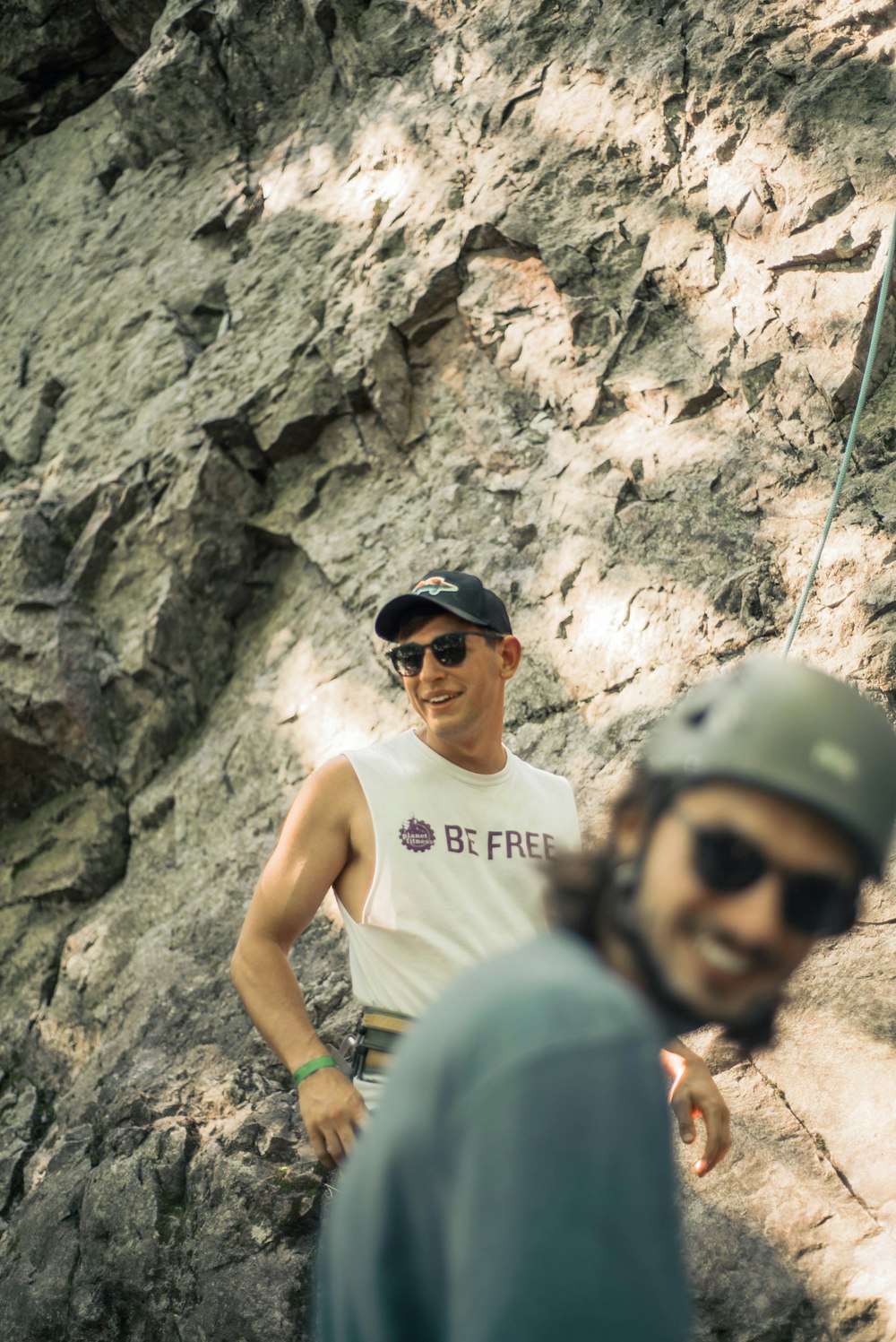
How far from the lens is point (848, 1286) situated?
2416mm

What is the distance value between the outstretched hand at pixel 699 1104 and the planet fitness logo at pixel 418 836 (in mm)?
648

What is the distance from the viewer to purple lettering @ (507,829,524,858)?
245 centimetres

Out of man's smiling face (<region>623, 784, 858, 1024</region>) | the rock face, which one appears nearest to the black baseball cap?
the rock face

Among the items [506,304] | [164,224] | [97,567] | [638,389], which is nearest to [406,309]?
[506,304]

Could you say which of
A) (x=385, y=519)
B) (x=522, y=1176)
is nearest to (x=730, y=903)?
(x=522, y=1176)

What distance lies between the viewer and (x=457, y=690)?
2.63m

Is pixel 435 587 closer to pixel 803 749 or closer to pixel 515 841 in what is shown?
pixel 515 841

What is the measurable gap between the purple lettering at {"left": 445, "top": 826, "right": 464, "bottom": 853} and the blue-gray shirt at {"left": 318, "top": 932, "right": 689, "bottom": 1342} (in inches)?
57.5

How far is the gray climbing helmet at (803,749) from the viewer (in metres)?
1.04

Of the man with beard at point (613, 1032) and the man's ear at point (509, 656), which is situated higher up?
the man with beard at point (613, 1032)

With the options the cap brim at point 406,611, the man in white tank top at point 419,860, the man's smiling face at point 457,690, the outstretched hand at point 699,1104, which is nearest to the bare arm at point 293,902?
the man in white tank top at point 419,860

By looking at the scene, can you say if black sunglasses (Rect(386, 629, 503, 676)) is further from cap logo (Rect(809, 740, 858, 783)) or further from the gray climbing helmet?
cap logo (Rect(809, 740, 858, 783))

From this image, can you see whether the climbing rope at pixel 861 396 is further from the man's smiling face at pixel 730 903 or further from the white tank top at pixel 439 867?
the man's smiling face at pixel 730 903

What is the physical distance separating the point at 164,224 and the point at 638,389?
3.46 m
